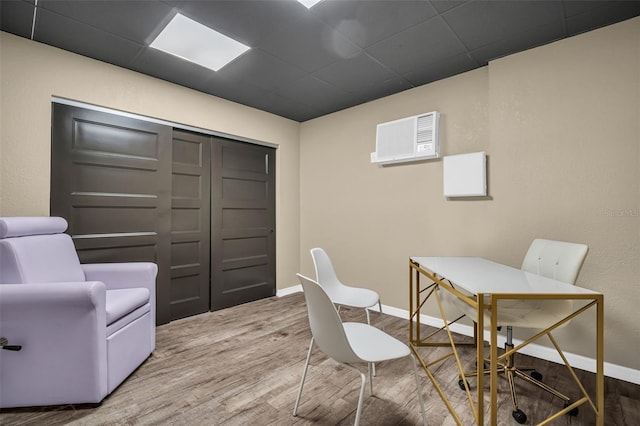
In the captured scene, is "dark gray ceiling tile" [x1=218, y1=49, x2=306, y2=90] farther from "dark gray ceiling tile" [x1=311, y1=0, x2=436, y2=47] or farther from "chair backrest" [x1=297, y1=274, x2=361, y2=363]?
"chair backrest" [x1=297, y1=274, x2=361, y2=363]

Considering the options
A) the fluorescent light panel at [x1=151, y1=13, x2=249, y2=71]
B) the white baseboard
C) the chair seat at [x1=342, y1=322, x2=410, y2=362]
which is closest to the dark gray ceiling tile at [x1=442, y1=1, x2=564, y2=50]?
the fluorescent light panel at [x1=151, y1=13, x2=249, y2=71]

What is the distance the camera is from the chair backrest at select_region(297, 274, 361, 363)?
1.31 m

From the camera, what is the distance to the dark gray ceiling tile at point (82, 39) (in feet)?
7.11

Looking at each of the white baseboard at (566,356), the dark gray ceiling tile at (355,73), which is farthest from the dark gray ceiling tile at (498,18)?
the white baseboard at (566,356)

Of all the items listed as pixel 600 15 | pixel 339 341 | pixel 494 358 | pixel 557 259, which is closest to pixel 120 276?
pixel 339 341

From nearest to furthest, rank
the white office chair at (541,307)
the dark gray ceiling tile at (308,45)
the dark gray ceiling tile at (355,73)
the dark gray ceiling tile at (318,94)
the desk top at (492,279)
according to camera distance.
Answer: the desk top at (492,279)
the white office chair at (541,307)
the dark gray ceiling tile at (308,45)
the dark gray ceiling tile at (355,73)
the dark gray ceiling tile at (318,94)

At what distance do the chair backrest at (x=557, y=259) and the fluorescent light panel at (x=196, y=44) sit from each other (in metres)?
2.84

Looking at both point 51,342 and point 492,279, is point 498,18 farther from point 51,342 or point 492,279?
point 51,342

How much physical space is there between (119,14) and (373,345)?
109 inches

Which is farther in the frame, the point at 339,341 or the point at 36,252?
the point at 36,252

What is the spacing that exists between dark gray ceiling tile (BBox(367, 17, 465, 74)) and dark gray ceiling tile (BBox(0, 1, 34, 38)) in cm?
252

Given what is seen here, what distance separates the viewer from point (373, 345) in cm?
156

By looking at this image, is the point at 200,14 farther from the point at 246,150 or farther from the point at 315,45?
the point at 246,150

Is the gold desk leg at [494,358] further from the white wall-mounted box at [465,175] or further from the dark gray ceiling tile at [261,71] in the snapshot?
the dark gray ceiling tile at [261,71]
